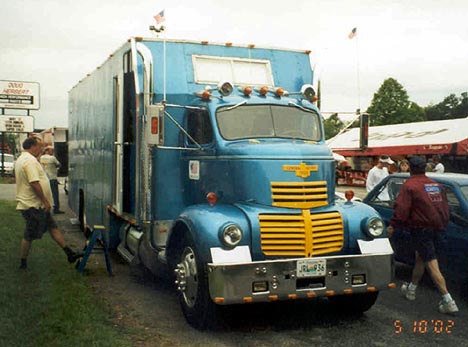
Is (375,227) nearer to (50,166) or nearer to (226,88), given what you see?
(226,88)

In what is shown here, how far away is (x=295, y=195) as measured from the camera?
6566 millimetres

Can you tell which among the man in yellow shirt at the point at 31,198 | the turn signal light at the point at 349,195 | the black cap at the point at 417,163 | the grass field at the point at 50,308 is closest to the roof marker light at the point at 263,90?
the turn signal light at the point at 349,195

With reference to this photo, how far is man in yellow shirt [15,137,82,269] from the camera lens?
863cm

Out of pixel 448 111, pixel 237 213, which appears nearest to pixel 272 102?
pixel 237 213

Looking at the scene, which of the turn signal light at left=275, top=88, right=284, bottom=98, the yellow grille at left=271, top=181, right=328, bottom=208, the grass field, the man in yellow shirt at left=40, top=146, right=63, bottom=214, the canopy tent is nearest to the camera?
the grass field

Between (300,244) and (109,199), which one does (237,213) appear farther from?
(109,199)

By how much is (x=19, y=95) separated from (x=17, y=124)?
11.0 feet

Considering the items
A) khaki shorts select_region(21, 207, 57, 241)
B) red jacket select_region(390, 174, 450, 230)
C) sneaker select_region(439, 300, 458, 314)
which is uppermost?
red jacket select_region(390, 174, 450, 230)

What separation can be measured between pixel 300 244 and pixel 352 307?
3.88 feet

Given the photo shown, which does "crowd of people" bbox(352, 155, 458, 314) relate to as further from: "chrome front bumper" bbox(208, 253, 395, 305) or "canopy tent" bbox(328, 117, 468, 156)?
"canopy tent" bbox(328, 117, 468, 156)

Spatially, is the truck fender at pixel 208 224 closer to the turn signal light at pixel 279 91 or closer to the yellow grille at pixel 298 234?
the yellow grille at pixel 298 234

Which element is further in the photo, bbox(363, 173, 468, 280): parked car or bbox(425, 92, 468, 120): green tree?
bbox(425, 92, 468, 120): green tree

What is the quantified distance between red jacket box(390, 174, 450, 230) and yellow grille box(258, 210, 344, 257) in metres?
1.18

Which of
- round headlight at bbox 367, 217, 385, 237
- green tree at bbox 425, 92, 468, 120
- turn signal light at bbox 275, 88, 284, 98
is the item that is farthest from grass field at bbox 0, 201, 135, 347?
green tree at bbox 425, 92, 468, 120
